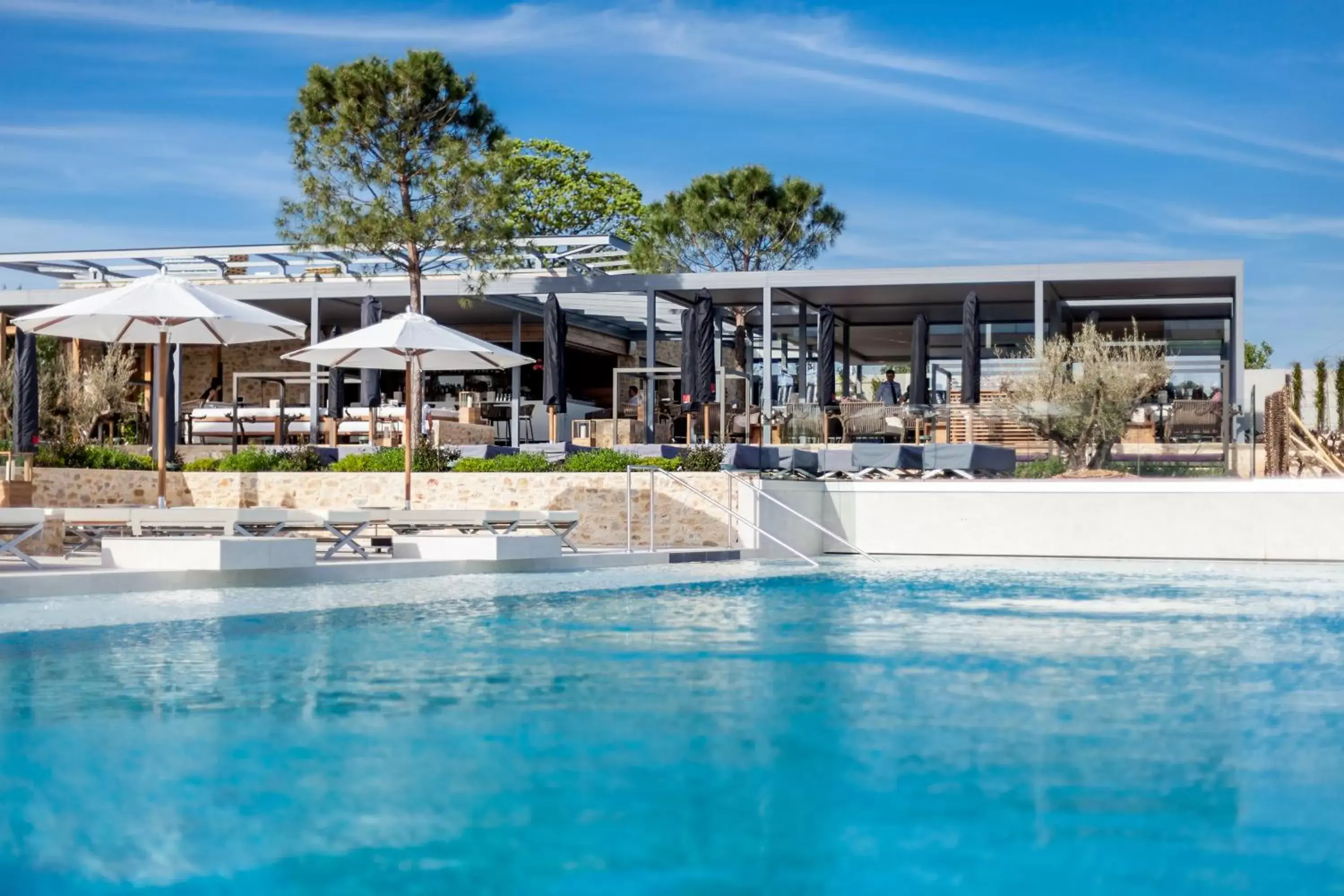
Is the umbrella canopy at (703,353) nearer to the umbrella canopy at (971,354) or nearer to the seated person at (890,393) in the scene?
the seated person at (890,393)

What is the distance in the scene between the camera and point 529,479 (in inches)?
583

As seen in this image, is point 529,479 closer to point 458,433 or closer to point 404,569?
point 404,569

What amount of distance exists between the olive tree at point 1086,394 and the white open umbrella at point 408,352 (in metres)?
6.85

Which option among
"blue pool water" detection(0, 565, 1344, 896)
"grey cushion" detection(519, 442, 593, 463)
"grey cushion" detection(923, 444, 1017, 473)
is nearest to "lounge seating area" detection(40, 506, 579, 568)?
"blue pool water" detection(0, 565, 1344, 896)

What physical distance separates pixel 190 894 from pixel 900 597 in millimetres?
7606

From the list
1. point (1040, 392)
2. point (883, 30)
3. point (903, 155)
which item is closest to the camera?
point (1040, 392)

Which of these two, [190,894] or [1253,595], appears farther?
[1253,595]

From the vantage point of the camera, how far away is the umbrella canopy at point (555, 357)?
64.4 ft

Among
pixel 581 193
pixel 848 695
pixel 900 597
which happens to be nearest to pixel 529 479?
pixel 900 597

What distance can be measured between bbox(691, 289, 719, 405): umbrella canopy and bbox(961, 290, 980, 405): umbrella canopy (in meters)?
3.89

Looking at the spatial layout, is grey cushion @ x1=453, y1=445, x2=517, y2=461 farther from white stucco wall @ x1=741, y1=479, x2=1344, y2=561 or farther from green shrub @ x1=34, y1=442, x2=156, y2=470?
white stucco wall @ x1=741, y1=479, x2=1344, y2=561

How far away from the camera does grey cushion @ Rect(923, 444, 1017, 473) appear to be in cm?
1614

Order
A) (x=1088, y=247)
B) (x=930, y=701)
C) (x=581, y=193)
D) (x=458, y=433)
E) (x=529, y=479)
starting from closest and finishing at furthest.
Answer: (x=930, y=701), (x=529, y=479), (x=458, y=433), (x=1088, y=247), (x=581, y=193)

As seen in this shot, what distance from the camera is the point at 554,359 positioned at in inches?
786
